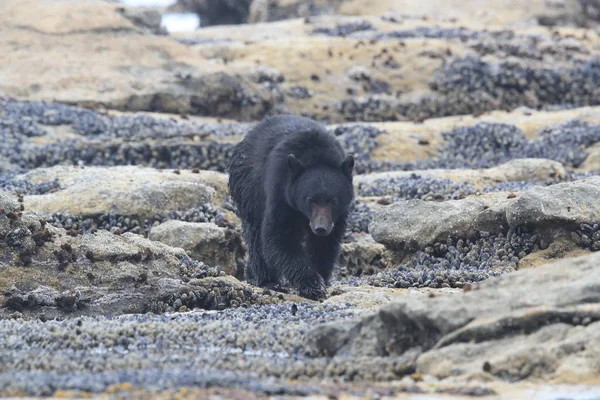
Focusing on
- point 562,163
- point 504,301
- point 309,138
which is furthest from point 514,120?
point 504,301

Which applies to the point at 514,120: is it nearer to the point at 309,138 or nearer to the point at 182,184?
the point at 182,184

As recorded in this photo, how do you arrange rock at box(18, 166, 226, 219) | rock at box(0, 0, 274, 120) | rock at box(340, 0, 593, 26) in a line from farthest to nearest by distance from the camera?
rock at box(340, 0, 593, 26) → rock at box(0, 0, 274, 120) → rock at box(18, 166, 226, 219)

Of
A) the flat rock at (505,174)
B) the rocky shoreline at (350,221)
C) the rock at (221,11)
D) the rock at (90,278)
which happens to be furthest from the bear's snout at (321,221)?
the rock at (221,11)

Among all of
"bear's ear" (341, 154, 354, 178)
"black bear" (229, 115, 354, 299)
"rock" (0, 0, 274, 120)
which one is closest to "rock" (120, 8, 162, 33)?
"rock" (0, 0, 274, 120)

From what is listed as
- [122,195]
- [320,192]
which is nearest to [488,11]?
[122,195]

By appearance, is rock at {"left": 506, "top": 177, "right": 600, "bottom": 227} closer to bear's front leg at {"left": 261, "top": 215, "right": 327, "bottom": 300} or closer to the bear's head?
the bear's head

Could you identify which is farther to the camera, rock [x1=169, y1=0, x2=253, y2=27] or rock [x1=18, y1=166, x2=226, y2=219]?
rock [x1=169, y1=0, x2=253, y2=27]

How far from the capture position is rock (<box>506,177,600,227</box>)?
15445mm

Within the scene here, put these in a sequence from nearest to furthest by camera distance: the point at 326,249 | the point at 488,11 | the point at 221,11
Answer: the point at 326,249 < the point at 488,11 < the point at 221,11

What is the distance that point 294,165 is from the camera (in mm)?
14461

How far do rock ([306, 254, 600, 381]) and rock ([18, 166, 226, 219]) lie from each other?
28.0 feet

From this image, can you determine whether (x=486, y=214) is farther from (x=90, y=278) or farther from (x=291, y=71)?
(x=291, y=71)

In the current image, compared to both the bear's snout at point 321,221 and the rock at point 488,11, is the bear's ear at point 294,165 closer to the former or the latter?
the bear's snout at point 321,221

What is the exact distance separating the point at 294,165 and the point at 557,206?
3.71 metres
